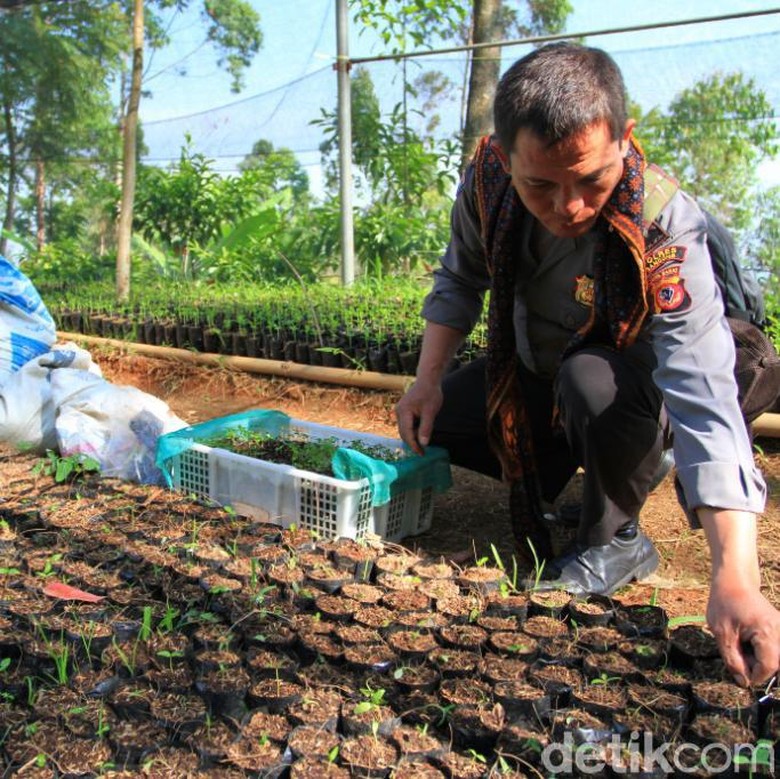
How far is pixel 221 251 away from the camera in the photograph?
7148 millimetres

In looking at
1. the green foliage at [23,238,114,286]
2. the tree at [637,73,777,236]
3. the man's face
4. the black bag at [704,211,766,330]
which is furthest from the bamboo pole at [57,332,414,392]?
the green foliage at [23,238,114,286]

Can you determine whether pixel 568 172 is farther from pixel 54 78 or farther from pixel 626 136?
pixel 54 78

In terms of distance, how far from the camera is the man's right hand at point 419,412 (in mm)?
2258

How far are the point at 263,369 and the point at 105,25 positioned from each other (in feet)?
28.9

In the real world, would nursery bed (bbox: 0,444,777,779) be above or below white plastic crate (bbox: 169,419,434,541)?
below

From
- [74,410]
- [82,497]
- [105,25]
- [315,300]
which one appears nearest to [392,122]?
[315,300]

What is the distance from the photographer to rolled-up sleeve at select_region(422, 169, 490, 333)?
7.30 ft

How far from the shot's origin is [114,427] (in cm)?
291

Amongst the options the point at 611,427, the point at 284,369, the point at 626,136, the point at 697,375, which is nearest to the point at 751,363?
the point at 611,427

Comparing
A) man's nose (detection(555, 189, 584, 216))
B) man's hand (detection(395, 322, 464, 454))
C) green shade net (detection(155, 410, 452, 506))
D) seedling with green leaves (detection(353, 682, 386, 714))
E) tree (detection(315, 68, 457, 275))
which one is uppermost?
tree (detection(315, 68, 457, 275))

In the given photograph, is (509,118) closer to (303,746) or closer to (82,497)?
(303,746)

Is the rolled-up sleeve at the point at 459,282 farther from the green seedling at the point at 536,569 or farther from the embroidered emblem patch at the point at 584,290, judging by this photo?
the green seedling at the point at 536,569

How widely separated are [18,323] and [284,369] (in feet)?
4.09

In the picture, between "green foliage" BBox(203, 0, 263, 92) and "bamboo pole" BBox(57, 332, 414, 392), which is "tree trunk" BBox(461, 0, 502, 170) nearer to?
"bamboo pole" BBox(57, 332, 414, 392)
